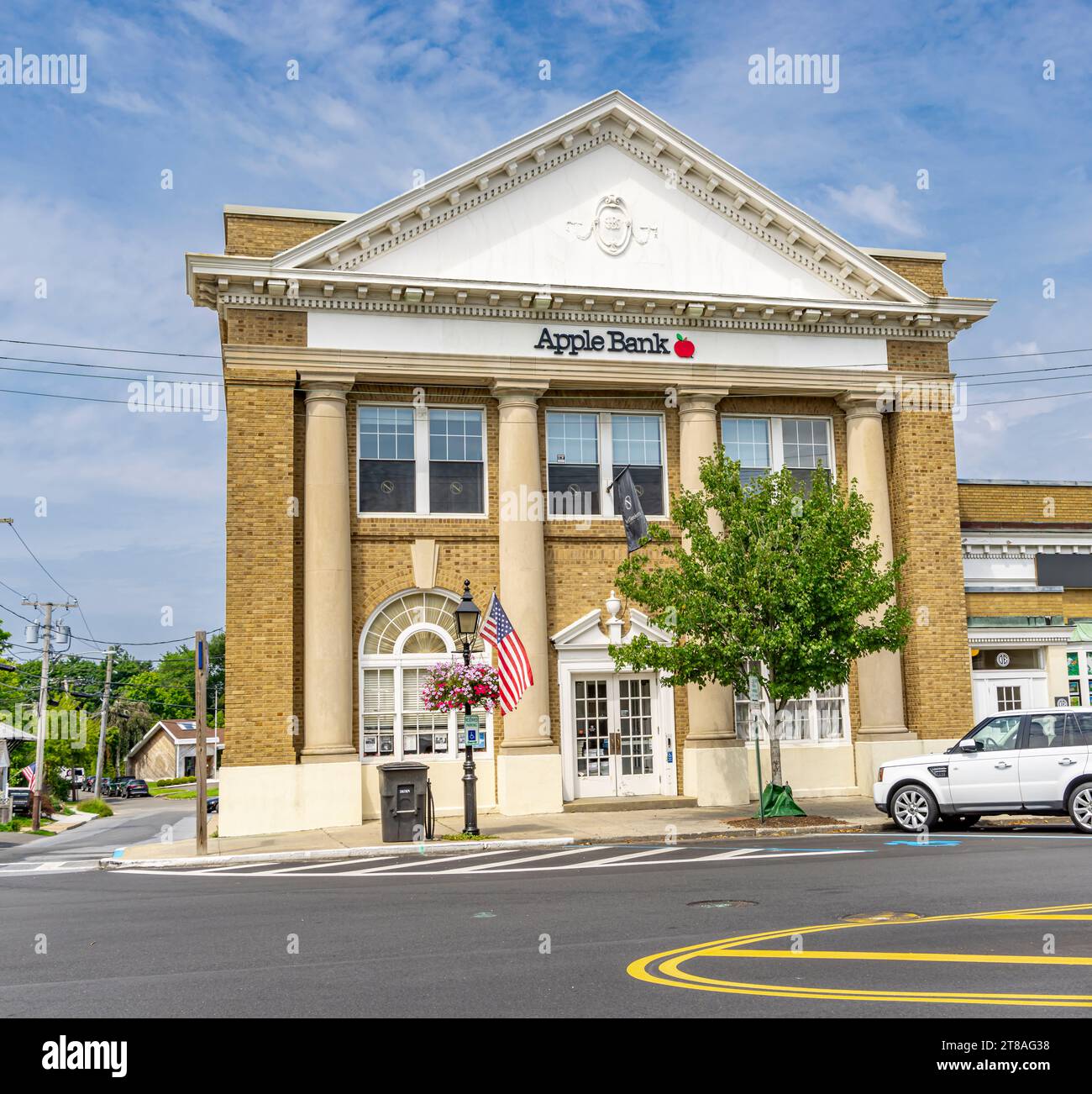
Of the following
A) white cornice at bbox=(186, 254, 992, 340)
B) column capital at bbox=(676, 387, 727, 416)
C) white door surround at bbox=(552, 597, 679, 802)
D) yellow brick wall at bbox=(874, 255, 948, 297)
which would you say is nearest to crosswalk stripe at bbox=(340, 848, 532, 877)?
white door surround at bbox=(552, 597, 679, 802)

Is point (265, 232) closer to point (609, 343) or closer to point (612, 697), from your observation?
point (609, 343)

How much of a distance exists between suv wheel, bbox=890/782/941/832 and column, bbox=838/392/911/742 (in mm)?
6993

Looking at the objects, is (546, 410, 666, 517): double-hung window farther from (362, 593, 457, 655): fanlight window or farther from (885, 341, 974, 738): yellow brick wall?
(885, 341, 974, 738): yellow brick wall

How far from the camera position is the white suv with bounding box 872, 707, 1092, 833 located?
665 inches

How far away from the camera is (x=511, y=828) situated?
67.2 feet

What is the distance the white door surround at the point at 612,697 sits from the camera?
23828 millimetres

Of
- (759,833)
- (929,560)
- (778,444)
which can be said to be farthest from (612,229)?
(759,833)

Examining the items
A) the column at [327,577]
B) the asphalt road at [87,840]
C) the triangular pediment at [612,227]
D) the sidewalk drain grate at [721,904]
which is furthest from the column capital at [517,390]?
the sidewalk drain grate at [721,904]

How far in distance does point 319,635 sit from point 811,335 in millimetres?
11970

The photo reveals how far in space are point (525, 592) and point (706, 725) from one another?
4.50m

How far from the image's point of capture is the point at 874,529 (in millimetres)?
25625

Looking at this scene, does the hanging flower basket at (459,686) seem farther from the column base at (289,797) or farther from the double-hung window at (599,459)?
the double-hung window at (599,459)
